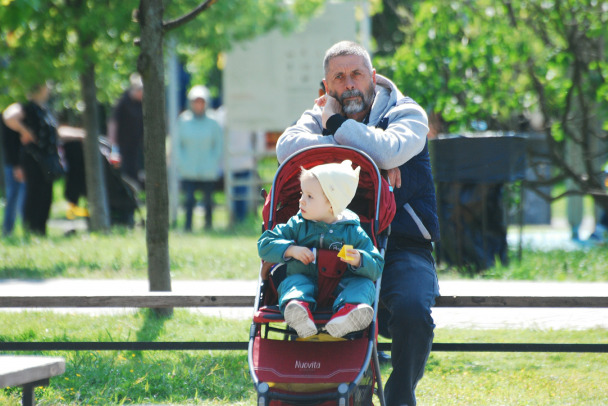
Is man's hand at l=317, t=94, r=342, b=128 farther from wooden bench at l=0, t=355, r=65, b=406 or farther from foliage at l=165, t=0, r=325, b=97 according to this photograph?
foliage at l=165, t=0, r=325, b=97

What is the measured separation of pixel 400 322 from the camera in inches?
171

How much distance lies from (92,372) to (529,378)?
2.58 meters

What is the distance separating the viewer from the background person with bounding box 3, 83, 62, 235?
11336 mm

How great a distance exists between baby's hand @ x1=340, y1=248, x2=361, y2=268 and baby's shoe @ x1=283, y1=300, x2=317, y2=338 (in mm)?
284

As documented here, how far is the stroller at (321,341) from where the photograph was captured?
→ 3.87 meters

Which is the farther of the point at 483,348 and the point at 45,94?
the point at 45,94

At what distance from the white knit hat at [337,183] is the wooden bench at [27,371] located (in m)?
1.39

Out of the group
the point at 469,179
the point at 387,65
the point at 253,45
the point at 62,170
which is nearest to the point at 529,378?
the point at 469,179

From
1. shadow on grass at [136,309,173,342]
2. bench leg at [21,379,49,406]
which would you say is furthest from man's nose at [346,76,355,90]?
shadow on grass at [136,309,173,342]

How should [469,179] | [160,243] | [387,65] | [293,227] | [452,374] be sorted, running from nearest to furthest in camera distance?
[293,227], [452,374], [160,243], [469,179], [387,65]

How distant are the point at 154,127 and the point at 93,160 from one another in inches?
216

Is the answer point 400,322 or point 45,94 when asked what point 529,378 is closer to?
point 400,322

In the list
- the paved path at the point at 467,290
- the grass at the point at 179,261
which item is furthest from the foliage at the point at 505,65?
the paved path at the point at 467,290

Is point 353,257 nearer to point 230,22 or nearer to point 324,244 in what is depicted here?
point 324,244
